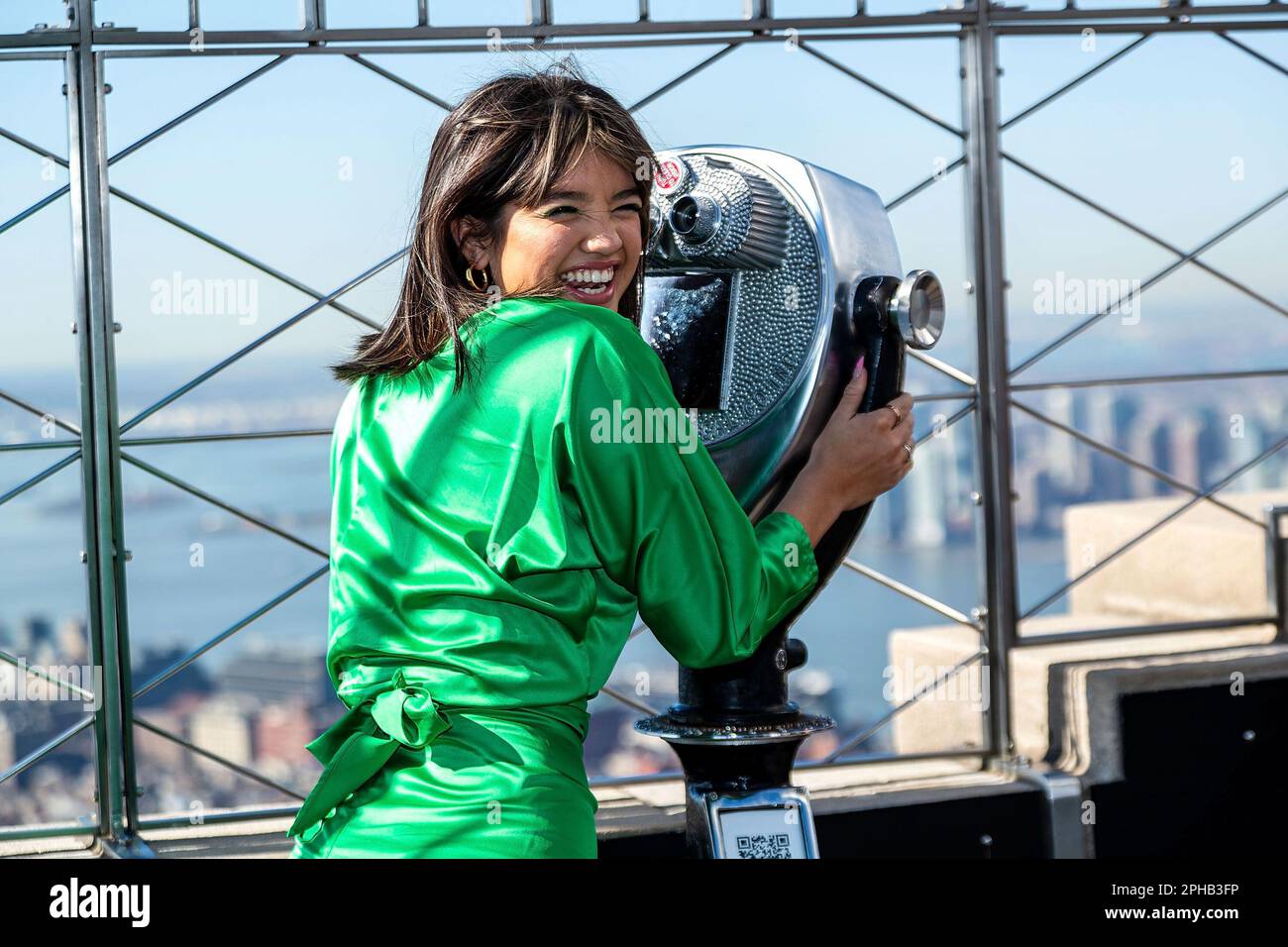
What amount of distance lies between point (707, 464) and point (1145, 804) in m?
1.99

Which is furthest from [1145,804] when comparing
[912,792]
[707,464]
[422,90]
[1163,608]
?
[707,464]

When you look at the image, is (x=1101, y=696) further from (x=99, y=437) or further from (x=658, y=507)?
(x=658, y=507)

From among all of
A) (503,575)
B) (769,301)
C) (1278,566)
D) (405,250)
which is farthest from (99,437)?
(1278,566)

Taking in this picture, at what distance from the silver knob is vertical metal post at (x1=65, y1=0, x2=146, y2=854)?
157 cm

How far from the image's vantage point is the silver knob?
131 cm

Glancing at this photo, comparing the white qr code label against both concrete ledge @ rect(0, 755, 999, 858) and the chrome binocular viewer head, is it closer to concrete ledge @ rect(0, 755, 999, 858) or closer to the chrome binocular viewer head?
the chrome binocular viewer head

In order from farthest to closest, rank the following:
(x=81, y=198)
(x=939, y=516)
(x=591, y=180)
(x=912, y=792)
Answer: (x=939, y=516)
(x=912, y=792)
(x=81, y=198)
(x=591, y=180)

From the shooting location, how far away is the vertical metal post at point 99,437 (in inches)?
95.7

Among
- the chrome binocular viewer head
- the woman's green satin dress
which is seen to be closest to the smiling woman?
the woman's green satin dress

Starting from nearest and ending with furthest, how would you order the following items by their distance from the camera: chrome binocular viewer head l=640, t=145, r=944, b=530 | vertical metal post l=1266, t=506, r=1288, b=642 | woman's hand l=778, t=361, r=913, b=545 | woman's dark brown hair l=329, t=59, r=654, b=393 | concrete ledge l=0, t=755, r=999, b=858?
woman's dark brown hair l=329, t=59, r=654, b=393, woman's hand l=778, t=361, r=913, b=545, chrome binocular viewer head l=640, t=145, r=944, b=530, concrete ledge l=0, t=755, r=999, b=858, vertical metal post l=1266, t=506, r=1288, b=642

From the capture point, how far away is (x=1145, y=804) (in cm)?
273

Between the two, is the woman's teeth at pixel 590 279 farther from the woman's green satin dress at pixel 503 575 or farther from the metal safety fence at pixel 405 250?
the metal safety fence at pixel 405 250

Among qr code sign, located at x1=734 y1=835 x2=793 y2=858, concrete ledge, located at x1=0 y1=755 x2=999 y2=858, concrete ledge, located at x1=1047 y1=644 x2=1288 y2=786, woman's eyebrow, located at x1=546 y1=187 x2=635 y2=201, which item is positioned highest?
woman's eyebrow, located at x1=546 y1=187 x2=635 y2=201
